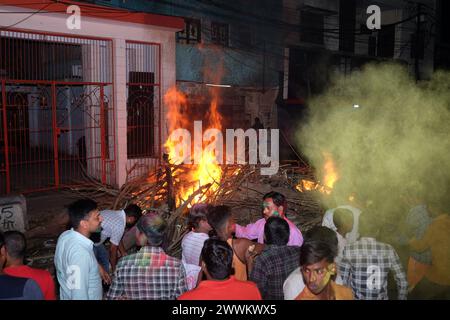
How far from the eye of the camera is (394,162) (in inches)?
379

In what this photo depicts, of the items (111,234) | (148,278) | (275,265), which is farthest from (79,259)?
(275,265)

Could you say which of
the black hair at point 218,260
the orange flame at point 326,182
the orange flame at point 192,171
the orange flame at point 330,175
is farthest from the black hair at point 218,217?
the orange flame at point 330,175

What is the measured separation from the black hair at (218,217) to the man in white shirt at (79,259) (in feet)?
4.21

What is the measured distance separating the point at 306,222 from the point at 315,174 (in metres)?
3.07

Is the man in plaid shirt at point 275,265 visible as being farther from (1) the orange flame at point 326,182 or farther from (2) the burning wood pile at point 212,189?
(1) the orange flame at point 326,182

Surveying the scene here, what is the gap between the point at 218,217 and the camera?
494 centimetres

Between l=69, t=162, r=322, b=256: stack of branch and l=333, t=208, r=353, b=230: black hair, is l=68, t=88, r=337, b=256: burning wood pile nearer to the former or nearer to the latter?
l=69, t=162, r=322, b=256: stack of branch

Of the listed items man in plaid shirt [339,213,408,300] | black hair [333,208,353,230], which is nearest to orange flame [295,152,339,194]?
black hair [333,208,353,230]

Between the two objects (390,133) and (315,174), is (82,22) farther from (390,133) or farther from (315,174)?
(390,133)

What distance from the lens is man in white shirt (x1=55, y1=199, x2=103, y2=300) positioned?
403cm

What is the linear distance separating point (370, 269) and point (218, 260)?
165 cm

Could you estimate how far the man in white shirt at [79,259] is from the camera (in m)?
4.03

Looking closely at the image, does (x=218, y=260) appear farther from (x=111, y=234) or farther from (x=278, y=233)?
(x=111, y=234)

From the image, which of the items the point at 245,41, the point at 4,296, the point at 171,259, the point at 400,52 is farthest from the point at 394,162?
the point at 400,52
